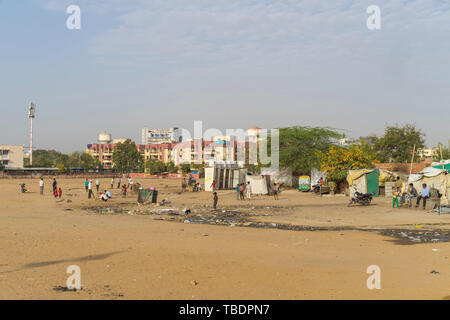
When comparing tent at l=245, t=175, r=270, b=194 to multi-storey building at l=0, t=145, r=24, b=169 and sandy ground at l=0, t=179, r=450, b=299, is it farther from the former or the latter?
multi-storey building at l=0, t=145, r=24, b=169

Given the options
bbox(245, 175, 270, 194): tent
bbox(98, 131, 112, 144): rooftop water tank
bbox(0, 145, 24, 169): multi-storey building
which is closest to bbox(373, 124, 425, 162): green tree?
bbox(245, 175, 270, 194): tent

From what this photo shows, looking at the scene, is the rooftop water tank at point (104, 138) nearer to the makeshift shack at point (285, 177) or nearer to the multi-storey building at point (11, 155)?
the multi-storey building at point (11, 155)

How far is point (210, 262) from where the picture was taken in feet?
31.2

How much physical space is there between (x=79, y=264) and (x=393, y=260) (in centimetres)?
707

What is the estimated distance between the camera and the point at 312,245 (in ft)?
38.7

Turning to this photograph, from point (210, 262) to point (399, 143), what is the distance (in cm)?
5212

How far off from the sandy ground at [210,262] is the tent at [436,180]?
772 centimetres

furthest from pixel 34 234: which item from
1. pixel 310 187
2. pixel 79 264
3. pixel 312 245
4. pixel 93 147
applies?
pixel 93 147

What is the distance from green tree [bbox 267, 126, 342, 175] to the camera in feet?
140

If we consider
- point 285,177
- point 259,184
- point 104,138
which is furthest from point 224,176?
point 104,138

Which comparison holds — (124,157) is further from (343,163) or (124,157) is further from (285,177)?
(343,163)

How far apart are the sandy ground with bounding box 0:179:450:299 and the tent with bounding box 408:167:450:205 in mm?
7720

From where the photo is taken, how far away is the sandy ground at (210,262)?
7219 mm
